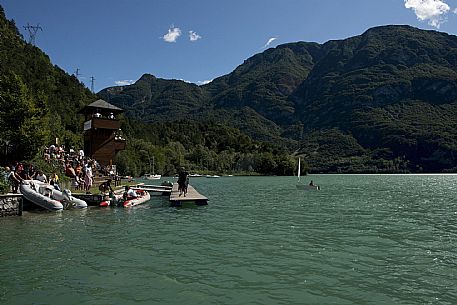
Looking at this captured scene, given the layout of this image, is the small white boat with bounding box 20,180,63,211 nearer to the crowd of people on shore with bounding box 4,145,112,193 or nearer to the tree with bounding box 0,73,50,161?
the crowd of people on shore with bounding box 4,145,112,193

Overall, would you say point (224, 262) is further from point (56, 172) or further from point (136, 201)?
point (56, 172)

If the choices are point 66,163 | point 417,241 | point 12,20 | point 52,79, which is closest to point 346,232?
point 417,241

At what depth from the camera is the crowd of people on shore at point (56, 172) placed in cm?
2562

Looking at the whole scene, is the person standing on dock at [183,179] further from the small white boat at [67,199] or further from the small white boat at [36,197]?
the small white boat at [36,197]

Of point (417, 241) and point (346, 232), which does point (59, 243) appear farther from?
point (417, 241)

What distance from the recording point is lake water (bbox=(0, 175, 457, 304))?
9.61 metres

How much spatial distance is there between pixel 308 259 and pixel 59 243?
30.5 ft

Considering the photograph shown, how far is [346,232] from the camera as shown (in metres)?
18.9

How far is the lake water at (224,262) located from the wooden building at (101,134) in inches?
1238

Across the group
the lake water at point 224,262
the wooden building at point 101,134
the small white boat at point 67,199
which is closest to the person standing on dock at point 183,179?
the small white boat at point 67,199

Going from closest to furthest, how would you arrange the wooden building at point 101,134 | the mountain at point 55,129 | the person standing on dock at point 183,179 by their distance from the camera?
the mountain at point 55,129 → the person standing on dock at point 183,179 → the wooden building at point 101,134

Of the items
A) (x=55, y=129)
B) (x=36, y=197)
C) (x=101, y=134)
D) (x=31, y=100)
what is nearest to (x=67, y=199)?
(x=36, y=197)

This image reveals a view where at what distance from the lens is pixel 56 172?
3291cm

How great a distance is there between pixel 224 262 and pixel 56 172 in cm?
2456
